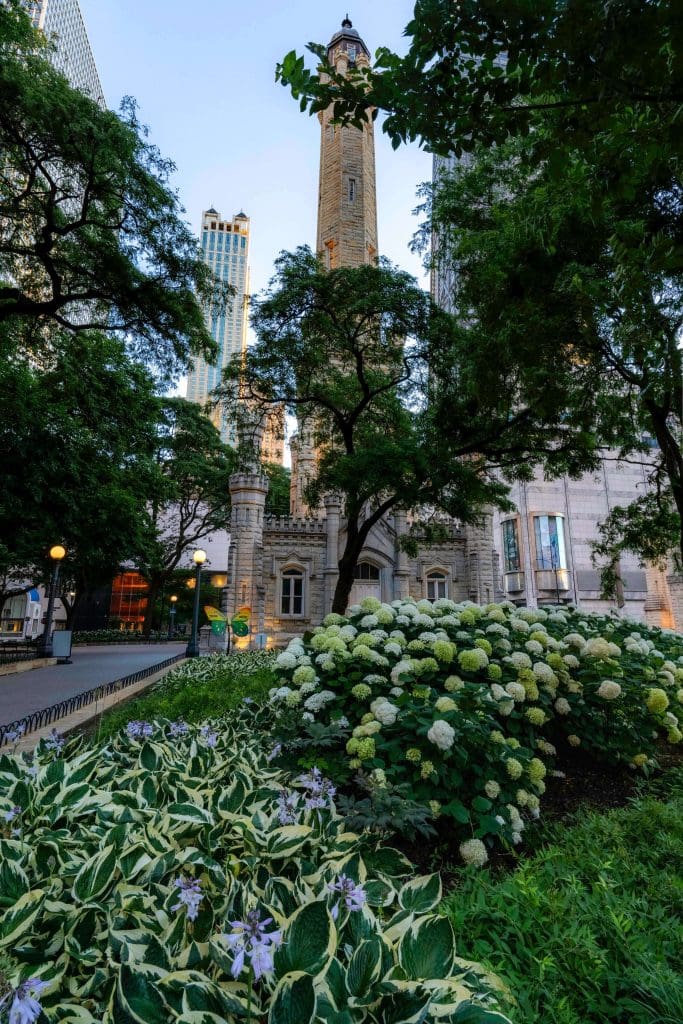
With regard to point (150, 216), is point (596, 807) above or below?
below

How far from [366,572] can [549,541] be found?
10.8m

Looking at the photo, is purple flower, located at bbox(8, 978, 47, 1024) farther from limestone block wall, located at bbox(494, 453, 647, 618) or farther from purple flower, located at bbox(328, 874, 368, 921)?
limestone block wall, located at bbox(494, 453, 647, 618)

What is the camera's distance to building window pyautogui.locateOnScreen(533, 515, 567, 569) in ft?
96.9

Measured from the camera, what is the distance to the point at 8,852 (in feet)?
6.88

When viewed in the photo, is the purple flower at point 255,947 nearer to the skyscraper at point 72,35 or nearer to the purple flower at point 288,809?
the purple flower at point 288,809

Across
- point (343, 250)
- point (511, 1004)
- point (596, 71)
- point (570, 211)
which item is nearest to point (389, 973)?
point (511, 1004)

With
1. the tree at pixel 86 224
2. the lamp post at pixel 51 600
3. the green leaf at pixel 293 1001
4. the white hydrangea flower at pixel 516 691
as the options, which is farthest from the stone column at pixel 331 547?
the green leaf at pixel 293 1001

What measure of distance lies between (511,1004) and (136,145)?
1396 centimetres

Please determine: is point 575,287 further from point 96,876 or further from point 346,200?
point 346,200

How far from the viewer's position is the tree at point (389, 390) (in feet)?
40.4

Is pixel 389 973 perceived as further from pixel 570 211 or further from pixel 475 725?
pixel 570 211

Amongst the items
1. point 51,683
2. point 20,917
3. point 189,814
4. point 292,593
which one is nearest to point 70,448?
point 51,683

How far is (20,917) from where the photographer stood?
5.47 feet

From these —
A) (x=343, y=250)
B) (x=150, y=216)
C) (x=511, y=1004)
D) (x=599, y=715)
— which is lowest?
(x=511, y=1004)
